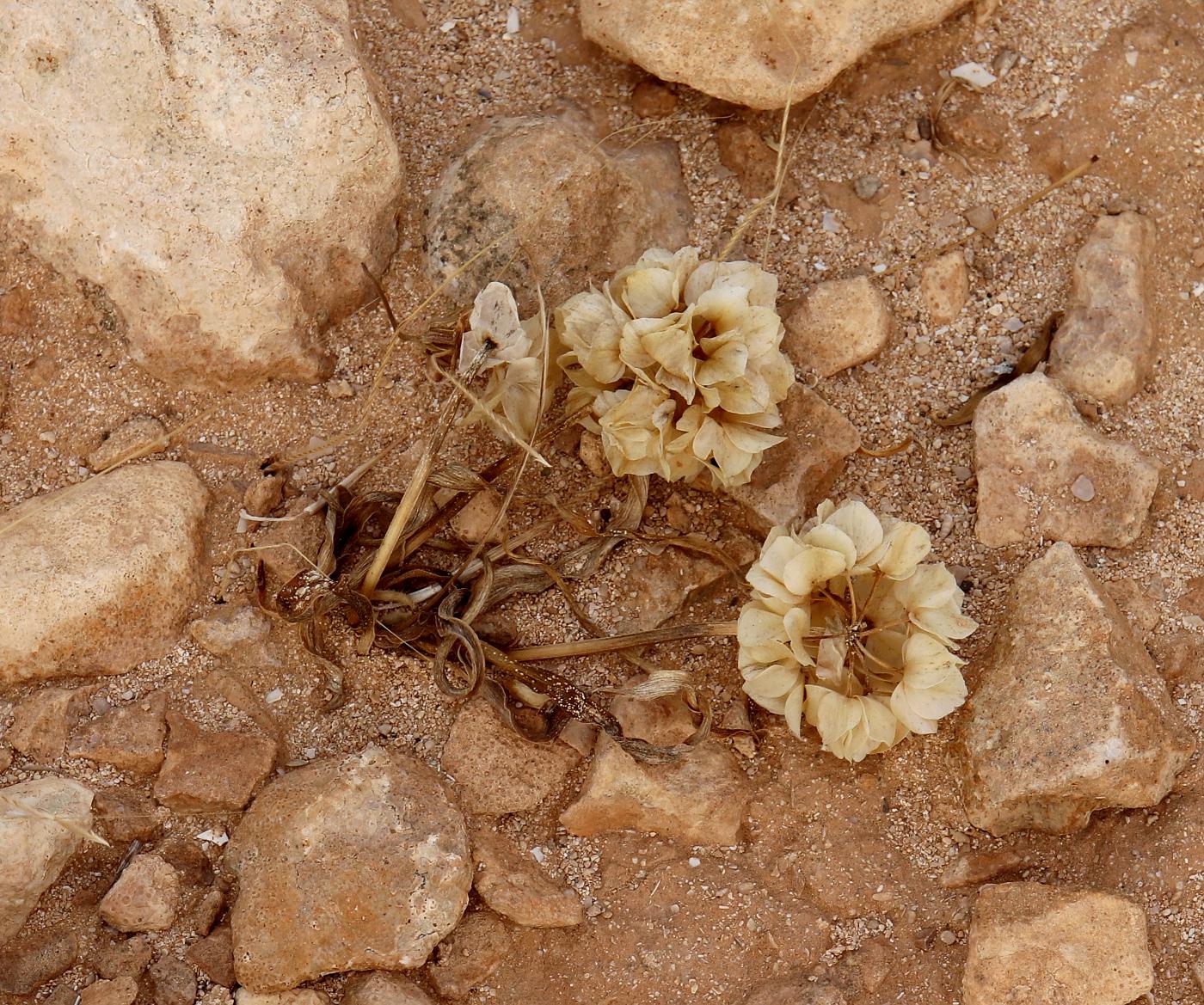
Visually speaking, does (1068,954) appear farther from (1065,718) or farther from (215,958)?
(215,958)

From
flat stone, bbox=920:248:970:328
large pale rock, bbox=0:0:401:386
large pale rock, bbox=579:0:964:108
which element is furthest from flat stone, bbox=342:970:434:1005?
large pale rock, bbox=579:0:964:108

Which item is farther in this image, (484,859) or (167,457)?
(167,457)

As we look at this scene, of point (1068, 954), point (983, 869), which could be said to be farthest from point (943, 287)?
point (1068, 954)

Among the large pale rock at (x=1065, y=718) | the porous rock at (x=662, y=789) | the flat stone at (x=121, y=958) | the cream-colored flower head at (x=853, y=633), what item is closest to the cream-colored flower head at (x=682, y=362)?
the cream-colored flower head at (x=853, y=633)

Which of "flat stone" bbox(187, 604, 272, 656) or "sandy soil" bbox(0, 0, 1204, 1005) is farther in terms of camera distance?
"flat stone" bbox(187, 604, 272, 656)

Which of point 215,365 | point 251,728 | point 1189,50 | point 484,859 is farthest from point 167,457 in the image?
point 1189,50

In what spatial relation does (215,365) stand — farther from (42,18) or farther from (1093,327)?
(1093,327)

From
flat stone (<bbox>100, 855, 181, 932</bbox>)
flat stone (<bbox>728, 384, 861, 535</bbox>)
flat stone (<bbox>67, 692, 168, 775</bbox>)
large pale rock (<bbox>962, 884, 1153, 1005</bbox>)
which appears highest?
flat stone (<bbox>728, 384, 861, 535</bbox>)

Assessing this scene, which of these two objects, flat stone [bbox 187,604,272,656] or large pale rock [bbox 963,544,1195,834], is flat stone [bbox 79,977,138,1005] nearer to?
flat stone [bbox 187,604,272,656]
